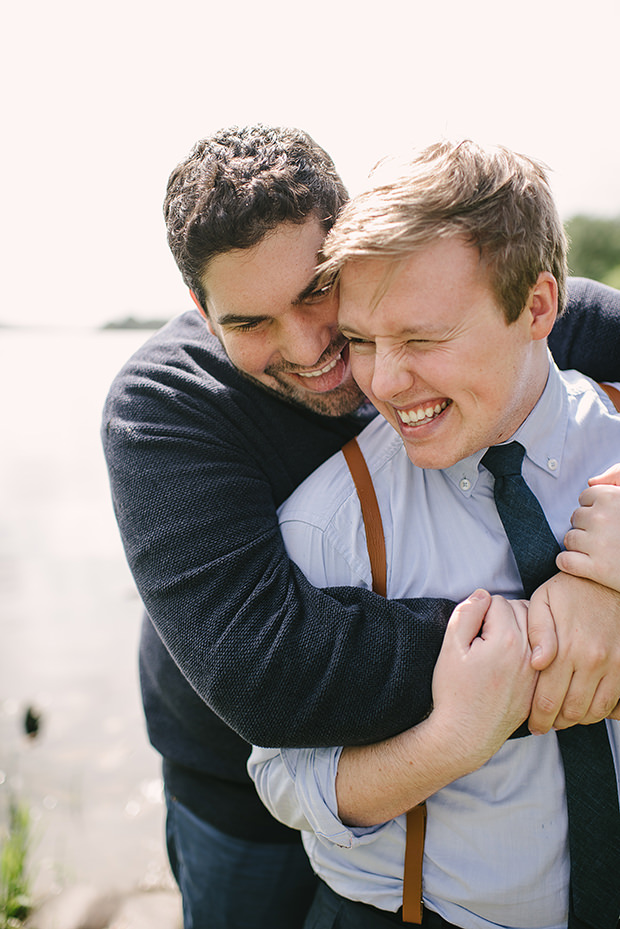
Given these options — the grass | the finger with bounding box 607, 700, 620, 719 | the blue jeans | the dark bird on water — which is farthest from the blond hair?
the dark bird on water

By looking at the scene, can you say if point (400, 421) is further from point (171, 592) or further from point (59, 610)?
point (59, 610)

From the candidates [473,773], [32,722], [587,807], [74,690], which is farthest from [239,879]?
[74,690]

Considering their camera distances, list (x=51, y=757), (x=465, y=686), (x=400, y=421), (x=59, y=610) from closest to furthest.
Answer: (x=465, y=686), (x=400, y=421), (x=51, y=757), (x=59, y=610)

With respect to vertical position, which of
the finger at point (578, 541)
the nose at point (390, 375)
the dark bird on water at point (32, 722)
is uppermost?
the nose at point (390, 375)

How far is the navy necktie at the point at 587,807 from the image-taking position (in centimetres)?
139

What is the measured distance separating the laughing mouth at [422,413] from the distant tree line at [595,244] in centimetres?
2072

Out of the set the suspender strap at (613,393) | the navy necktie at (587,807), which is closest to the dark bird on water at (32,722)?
the navy necktie at (587,807)

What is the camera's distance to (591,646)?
4.45 ft

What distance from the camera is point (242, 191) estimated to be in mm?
1595

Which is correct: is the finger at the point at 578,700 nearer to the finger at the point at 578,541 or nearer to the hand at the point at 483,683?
the hand at the point at 483,683

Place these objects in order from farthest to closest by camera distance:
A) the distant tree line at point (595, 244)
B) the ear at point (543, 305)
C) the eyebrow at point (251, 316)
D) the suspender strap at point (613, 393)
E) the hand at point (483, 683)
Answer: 1. the distant tree line at point (595, 244)
2. the suspender strap at point (613, 393)
3. the eyebrow at point (251, 316)
4. the ear at point (543, 305)
5. the hand at point (483, 683)

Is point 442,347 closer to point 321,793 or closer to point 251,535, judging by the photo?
point 251,535

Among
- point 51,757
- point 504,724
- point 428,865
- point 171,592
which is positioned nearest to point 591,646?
point 504,724

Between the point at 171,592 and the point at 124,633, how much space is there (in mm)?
6220
